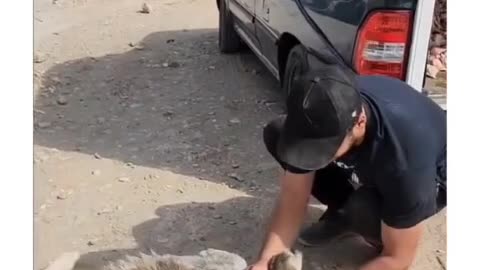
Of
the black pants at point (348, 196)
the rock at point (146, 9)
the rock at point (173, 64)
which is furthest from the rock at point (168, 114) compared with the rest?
the rock at point (146, 9)

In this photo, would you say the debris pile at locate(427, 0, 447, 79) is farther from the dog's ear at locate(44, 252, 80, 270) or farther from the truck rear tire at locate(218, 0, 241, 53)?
the truck rear tire at locate(218, 0, 241, 53)

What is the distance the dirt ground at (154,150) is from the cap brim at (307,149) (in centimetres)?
103

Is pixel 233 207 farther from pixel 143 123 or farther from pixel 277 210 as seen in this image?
pixel 143 123

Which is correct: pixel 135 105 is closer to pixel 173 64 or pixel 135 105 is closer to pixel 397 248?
pixel 173 64

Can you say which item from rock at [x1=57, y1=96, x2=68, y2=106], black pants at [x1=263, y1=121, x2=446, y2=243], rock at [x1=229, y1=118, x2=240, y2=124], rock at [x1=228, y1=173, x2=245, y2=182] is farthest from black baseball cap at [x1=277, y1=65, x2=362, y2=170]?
rock at [x1=57, y1=96, x2=68, y2=106]

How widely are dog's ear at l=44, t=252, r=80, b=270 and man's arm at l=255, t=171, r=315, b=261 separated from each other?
933 mm

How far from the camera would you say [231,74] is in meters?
6.61

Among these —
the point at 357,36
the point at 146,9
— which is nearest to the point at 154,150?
the point at 357,36

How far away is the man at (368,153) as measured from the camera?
2.71 m

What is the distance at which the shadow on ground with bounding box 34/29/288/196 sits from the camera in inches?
193

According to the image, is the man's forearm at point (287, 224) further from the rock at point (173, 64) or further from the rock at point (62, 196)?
the rock at point (173, 64)

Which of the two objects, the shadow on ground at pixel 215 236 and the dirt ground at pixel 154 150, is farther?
the dirt ground at pixel 154 150
